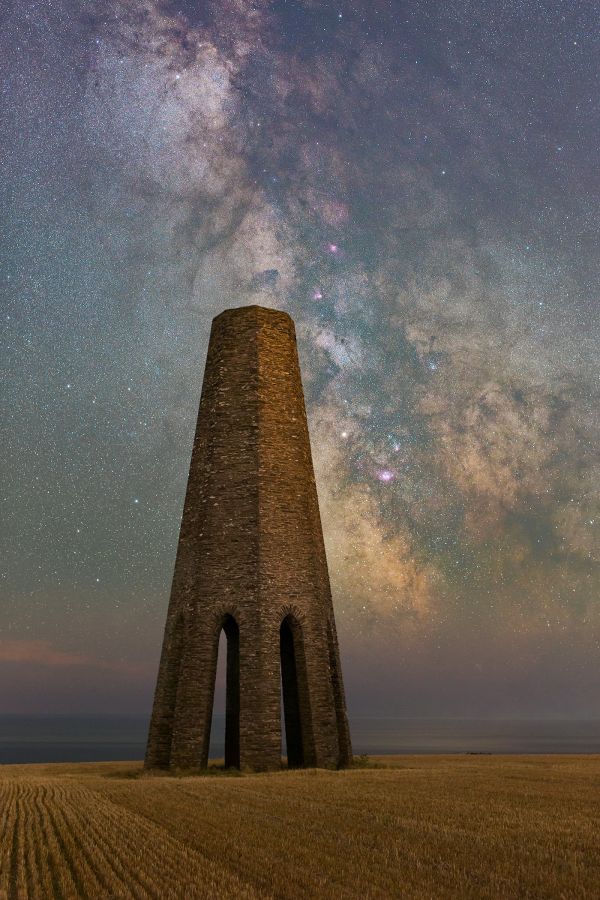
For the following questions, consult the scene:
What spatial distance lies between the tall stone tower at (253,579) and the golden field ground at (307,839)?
13.9 ft

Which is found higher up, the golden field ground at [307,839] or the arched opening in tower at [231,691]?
the arched opening in tower at [231,691]

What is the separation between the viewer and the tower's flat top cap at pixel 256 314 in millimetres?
27594

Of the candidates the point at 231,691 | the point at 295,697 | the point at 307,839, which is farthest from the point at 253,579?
the point at 307,839

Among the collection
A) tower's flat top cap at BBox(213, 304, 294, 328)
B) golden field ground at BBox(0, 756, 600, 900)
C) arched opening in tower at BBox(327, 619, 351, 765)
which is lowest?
golden field ground at BBox(0, 756, 600, 900)

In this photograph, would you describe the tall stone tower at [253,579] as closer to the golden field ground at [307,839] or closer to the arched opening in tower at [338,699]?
the arched opening in tower at [338,699]

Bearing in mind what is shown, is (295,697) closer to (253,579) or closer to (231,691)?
(231,691)

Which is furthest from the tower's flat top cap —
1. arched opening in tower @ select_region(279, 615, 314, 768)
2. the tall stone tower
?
arched opening in tower @ select_region(279, 615, 314, 768)

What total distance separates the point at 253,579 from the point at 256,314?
9.18 meters

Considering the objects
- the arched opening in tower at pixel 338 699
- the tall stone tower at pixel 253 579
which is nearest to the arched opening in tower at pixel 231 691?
the tall stone tower at pixel 253 579

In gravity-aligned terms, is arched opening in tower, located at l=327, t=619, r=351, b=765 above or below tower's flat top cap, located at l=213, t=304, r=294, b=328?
below

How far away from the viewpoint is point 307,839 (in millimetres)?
10930

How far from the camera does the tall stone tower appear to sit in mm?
23453

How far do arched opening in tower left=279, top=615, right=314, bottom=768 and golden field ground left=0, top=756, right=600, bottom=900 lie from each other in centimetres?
479

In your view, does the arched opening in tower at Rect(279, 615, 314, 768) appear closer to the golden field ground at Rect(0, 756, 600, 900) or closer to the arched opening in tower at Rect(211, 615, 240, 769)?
the arched opening in tower at Rect(211, 615, 240, 769)
